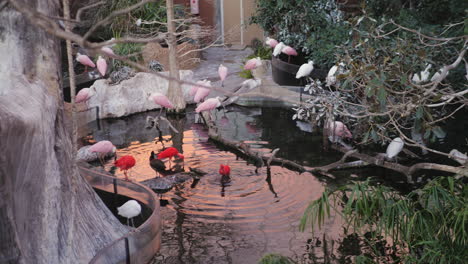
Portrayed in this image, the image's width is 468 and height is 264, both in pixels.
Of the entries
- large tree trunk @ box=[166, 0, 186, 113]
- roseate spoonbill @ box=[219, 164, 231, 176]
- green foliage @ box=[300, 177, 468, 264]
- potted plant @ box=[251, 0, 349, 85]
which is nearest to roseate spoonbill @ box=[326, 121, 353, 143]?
potted plant @ box=[251, 0, 349, 85]

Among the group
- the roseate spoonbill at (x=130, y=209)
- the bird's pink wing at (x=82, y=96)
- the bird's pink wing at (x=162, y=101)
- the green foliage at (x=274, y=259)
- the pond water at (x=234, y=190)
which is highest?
the bird's pink wing at (x=82, y=96)

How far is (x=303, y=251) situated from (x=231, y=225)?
26.5 inches

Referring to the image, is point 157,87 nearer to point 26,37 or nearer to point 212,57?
point 212,57

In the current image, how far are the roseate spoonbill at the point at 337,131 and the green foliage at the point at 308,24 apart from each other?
101 centimetres

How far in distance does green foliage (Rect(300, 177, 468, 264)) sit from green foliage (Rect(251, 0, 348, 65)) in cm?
300

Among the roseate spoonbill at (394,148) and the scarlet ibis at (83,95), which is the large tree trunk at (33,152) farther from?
the scarlet ibis at (83,95)

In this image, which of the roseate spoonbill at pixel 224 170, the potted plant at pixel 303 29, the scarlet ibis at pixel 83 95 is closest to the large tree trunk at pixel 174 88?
the scarlet ibis at pixel 83 95

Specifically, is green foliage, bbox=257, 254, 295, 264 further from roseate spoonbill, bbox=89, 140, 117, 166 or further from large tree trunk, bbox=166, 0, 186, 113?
large tree trunk, bbox=166, 0, 186, 113

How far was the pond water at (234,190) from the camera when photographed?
13.8 feet

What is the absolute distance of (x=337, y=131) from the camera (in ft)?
20.2

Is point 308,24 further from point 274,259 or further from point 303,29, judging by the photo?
point 274,259

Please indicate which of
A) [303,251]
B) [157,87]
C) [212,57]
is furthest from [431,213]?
[212,57]

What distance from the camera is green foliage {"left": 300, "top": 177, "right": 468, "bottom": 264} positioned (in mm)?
3527

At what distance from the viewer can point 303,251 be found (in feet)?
13.5
